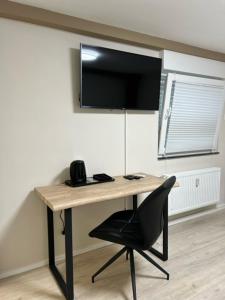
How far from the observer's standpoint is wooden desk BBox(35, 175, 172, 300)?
1732mm

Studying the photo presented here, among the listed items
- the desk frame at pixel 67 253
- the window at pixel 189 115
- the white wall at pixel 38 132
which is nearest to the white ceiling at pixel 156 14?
the white wall at pixel 38 132

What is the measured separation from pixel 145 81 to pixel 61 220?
1667 mm

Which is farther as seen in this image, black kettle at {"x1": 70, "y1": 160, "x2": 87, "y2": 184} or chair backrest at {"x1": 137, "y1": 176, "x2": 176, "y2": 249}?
black kettle at {"x1": 70, "y1": 160, "x2": 87, "y2": 184}

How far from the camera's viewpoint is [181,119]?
3129 mm

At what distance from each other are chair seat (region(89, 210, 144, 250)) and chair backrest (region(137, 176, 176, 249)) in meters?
0.08

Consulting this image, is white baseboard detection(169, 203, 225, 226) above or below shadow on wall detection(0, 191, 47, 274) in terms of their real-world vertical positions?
below

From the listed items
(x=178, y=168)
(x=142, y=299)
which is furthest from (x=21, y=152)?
(x=178, y=168)

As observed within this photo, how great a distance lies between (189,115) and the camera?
10.4ft

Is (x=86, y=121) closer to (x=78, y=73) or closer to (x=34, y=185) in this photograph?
(x=78, y=73)

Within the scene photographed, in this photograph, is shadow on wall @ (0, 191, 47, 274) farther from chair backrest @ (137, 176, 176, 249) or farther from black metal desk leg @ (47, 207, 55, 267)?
chair backrest @ (137, 176, 176, 249)

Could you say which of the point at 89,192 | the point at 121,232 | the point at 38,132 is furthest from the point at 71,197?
the point at 38,132

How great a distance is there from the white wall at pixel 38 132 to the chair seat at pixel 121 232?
0.53 metres

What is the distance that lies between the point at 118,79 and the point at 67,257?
167 cm

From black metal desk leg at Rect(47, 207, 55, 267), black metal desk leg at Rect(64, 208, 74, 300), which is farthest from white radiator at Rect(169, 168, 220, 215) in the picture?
black metal desk leg at Rect(64, 208, 74, 300)
